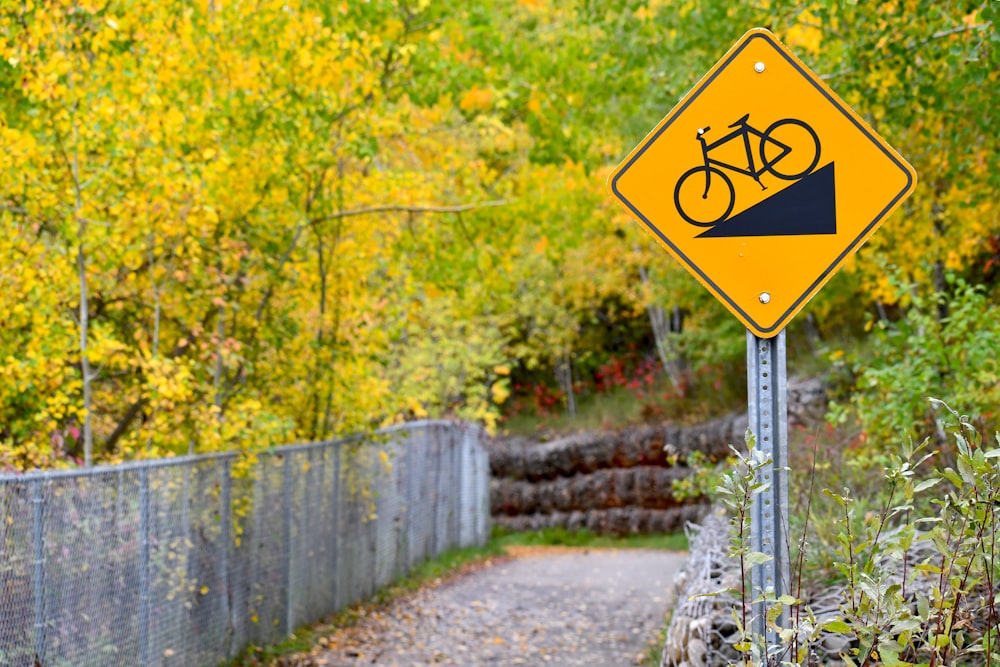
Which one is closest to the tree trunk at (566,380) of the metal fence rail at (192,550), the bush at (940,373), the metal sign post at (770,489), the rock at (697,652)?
the metal fence rail at (192,550)

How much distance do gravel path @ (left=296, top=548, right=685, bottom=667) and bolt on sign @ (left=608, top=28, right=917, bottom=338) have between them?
291 inches

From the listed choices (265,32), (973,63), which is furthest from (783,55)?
(265,32)

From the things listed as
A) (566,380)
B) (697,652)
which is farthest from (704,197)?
(566,380)

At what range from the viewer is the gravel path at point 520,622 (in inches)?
415

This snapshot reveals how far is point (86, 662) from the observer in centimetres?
695

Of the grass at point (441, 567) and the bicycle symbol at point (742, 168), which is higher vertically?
the bicycle symbol at point (742, 168)

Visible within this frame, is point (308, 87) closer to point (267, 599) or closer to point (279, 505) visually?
point (279, 505)

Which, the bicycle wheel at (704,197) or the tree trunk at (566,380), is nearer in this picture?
the bicycle wheel at (704,197)

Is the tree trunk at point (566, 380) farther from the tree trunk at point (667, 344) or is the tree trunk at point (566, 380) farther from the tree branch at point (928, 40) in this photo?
the tree branch at point (928, 40)

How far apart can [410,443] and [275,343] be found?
5.84 m

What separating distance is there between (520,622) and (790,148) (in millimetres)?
9832

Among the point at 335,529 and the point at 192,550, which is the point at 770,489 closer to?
the point at 192,550

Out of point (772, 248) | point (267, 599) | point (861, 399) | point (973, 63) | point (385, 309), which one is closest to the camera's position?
point (772, 248)

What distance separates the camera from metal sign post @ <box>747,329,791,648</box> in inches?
130
